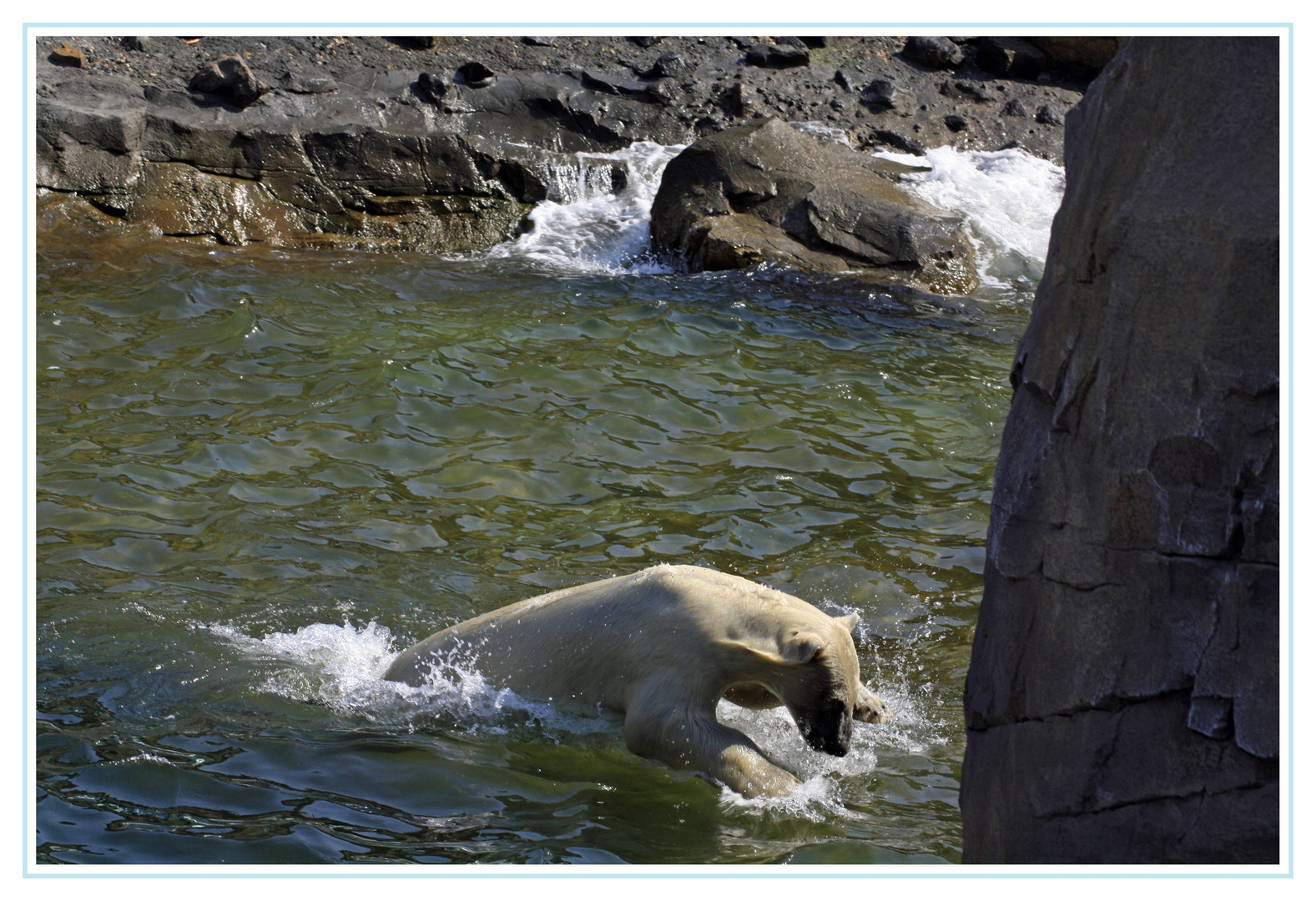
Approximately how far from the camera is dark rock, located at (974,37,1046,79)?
17.1 m

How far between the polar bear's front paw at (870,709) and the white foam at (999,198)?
8755mm

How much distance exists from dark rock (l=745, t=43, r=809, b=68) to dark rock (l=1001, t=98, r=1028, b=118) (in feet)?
9.72

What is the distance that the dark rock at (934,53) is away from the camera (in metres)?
17.0

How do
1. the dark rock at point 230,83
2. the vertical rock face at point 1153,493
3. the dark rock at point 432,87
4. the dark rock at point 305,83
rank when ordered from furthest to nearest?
the dark rock at point 432,87 < the dark rock at point 305,83 < the dark rock at point 230,83 < the vertical rock face at point 1153,493

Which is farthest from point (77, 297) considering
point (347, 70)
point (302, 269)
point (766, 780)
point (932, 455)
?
point (766, 780)

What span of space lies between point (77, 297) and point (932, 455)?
299 inches

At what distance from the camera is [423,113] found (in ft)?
47.6

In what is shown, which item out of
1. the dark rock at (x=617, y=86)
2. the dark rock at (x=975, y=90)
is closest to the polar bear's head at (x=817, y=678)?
the dark rock at (x=617, y=86)

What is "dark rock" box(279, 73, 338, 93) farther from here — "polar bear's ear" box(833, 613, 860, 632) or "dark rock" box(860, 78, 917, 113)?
"polar bear's ear" box(833, 613, 860, 632)

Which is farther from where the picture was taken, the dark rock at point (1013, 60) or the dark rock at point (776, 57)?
the dark rock at point (1013, 60)

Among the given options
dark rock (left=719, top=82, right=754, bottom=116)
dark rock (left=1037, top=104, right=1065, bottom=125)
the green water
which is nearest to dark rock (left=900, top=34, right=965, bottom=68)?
dark rock (left=1037, top=104, right=1065, bottom=125)

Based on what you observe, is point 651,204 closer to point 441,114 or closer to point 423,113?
point 441,114

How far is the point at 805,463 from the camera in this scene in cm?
813

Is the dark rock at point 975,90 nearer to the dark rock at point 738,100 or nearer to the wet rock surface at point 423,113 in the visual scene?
the wet rock surface at point 423,113
